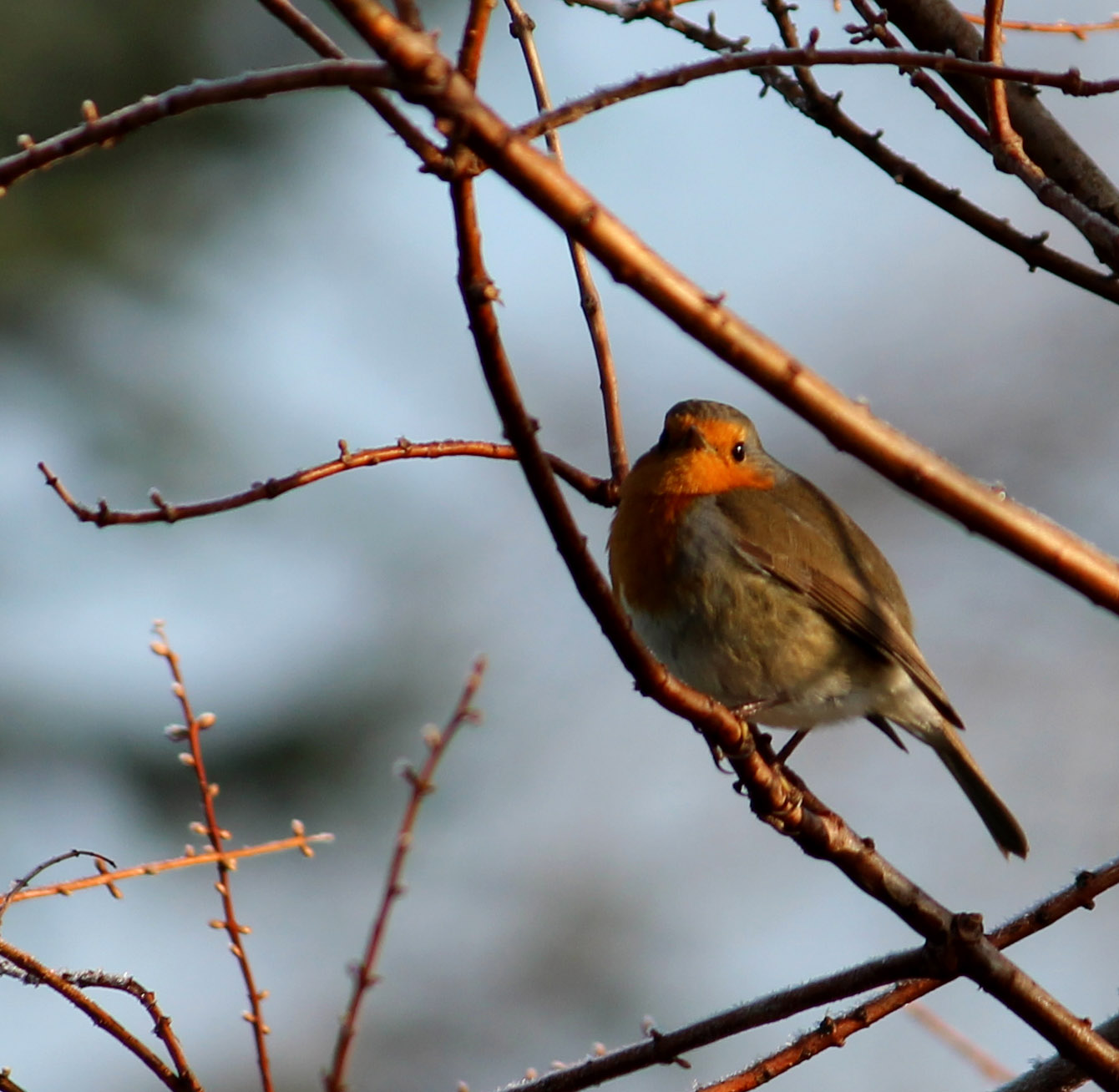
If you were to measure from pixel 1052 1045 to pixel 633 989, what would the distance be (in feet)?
26.9

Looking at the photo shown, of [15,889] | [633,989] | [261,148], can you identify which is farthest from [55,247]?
[15,889]

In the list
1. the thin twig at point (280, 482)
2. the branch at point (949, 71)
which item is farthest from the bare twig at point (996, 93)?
the thin twig at point (280, 482)

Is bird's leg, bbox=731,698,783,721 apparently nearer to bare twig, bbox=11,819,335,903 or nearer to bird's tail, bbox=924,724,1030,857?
bird's tail, bbox=924,724,1030,857

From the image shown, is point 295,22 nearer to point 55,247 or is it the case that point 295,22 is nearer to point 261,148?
point 55,247

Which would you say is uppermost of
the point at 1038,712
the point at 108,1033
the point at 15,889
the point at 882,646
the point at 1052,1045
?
the point at 1038,712

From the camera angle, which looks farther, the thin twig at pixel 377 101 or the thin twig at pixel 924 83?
the thin twig at pixel 924 83

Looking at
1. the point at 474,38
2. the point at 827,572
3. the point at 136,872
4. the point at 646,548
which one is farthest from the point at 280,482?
the point at 827,572

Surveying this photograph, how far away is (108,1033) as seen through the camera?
1577mm

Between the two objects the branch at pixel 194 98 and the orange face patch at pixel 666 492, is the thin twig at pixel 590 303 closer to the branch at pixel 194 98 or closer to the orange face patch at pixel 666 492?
the orange face patch at pixel 666 492

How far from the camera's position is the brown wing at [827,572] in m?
3.45

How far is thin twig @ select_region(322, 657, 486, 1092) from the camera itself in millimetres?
1120

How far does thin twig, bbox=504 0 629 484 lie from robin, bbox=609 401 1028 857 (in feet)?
1.71

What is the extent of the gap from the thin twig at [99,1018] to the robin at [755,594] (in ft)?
5.70

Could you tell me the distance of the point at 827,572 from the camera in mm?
3537
